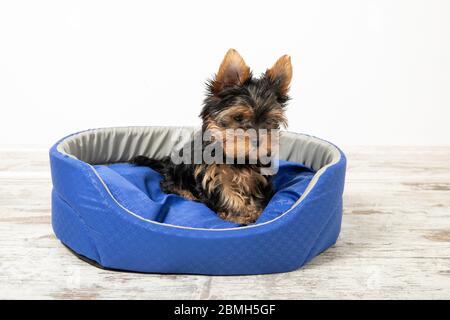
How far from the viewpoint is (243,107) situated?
272cm

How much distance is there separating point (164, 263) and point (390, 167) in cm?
324

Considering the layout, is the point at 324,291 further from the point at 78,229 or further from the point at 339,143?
the point at 339,143

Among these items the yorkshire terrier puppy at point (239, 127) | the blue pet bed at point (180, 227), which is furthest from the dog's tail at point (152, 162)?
the blue pet bed at point (180, 227)

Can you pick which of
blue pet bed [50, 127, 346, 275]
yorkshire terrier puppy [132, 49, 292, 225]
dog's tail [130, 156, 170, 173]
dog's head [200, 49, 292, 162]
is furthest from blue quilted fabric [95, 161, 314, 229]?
dog's tail [130, 156, 170, 173]

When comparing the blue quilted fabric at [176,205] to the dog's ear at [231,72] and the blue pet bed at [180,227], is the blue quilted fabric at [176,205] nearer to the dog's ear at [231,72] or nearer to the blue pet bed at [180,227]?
the blue pet bed at [180,227]

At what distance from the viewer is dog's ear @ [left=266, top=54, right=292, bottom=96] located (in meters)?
2.88

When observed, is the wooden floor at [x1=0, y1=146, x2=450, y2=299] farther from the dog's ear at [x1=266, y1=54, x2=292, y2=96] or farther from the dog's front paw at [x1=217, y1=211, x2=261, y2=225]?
the dog's ear at [x1=266, y1=54, x2=292, y2=96]

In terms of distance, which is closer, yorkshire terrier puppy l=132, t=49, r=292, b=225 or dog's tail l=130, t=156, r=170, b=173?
yorkshire terrier puppy l=132, t=49, r=292, b=225

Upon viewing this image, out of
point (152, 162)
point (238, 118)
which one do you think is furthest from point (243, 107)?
point (152, 162)

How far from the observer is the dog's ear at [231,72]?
2701 mm

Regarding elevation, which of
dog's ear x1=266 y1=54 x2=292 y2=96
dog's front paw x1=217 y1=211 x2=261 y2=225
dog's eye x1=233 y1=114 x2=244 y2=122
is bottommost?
dog's front paw x1=217 y1=211 x2=261 y2=225

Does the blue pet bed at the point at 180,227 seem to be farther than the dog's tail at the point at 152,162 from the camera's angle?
No

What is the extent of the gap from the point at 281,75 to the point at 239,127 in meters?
0.42

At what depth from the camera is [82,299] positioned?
2328mm
